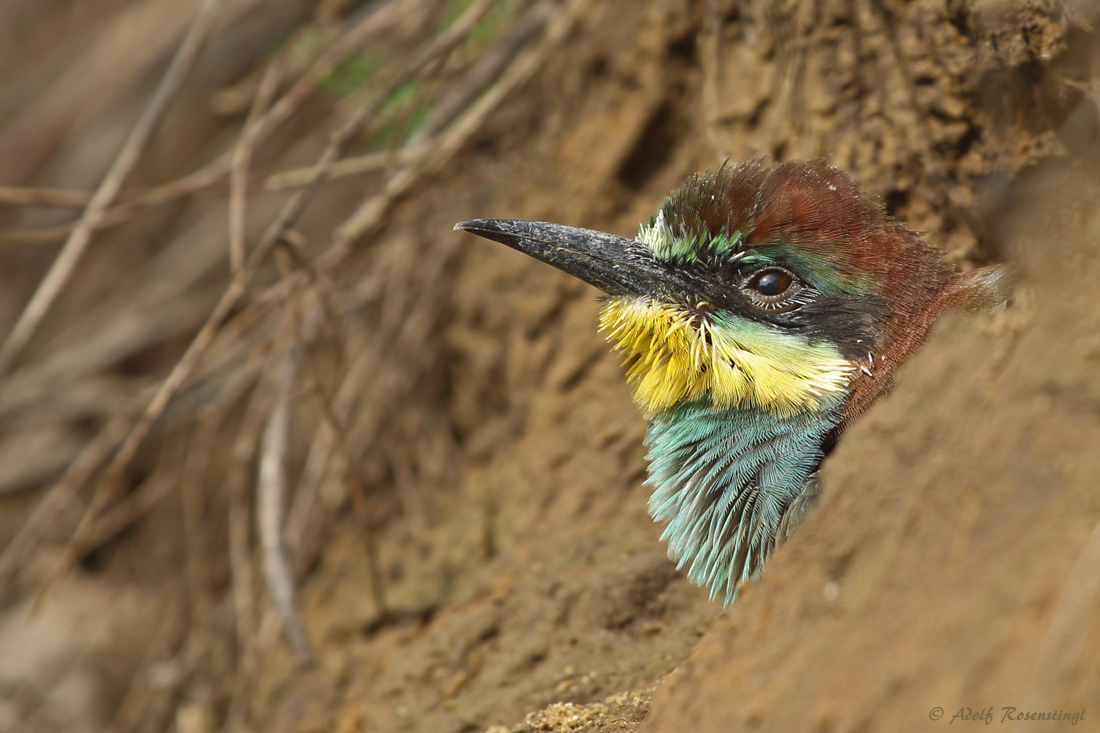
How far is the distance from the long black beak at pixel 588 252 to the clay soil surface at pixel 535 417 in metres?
0.82

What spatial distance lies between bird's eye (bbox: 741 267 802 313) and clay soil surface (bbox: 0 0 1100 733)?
1.47 ft

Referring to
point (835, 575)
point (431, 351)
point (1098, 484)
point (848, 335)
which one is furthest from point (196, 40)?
point (1098, 484)

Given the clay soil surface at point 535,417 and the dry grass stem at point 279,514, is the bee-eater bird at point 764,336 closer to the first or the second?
the clay soil surface at point 535,417

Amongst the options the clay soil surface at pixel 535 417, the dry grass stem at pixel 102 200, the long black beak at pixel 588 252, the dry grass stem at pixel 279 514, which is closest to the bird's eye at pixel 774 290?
the long black beak at pixel 588 252

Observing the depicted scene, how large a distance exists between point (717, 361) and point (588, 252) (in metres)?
0.51

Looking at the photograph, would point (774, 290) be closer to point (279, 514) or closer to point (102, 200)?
point (279, 514)

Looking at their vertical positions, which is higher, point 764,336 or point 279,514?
point 764,336

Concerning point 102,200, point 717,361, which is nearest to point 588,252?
point 717,361

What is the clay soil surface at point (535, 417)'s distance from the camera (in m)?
1.57

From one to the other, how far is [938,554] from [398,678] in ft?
6.91

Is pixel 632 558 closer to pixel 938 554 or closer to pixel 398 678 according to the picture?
pixel 398 678

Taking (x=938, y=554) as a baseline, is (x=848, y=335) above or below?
above

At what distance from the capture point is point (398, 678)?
3182 millimetres

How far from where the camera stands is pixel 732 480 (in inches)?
99.0
